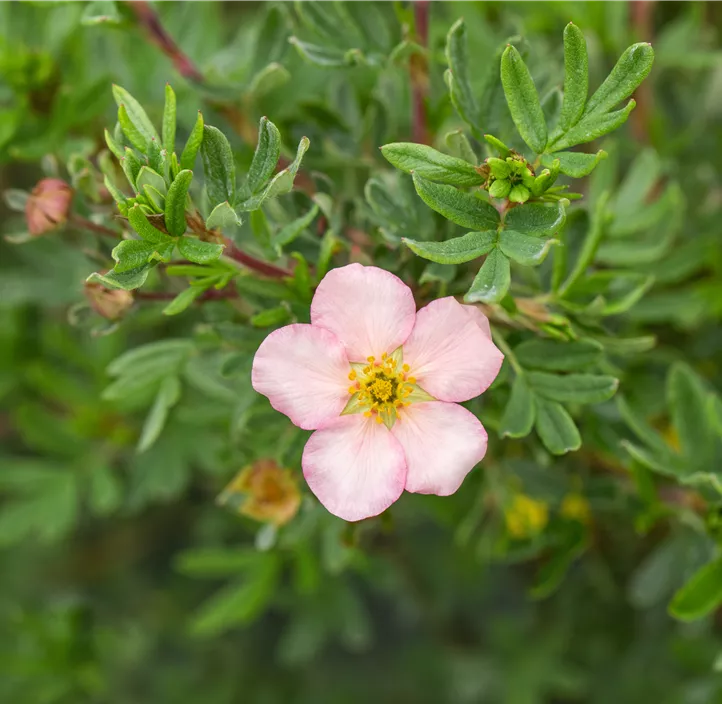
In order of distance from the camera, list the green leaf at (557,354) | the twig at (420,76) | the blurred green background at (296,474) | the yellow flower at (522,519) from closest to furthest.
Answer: the green leaf at (557,354)
the twig at (420,76)
the blurred green background at (296,474)
the yellow flower at (522,519)

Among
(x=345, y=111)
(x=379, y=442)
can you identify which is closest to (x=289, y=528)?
(x=379, y=442)

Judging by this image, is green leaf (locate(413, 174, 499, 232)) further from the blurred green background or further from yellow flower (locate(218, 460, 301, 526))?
yellow flower (locate(218, 460, 301, 526))

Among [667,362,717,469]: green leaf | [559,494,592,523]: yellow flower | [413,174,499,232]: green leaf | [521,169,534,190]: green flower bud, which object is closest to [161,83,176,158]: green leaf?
[413,174,499,232]: green leaf

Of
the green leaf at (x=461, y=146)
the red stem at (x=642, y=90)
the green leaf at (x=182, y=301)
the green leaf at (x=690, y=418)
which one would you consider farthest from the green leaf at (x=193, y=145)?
the red stem at (x=642, y=90)

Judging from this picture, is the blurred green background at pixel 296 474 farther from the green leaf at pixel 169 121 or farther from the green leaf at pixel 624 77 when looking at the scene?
the green leaf at pixel 624 77

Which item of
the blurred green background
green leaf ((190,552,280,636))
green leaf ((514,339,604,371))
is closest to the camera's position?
green leaf ((514,339,604,371))

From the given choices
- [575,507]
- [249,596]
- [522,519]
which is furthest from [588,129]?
[249,596]
